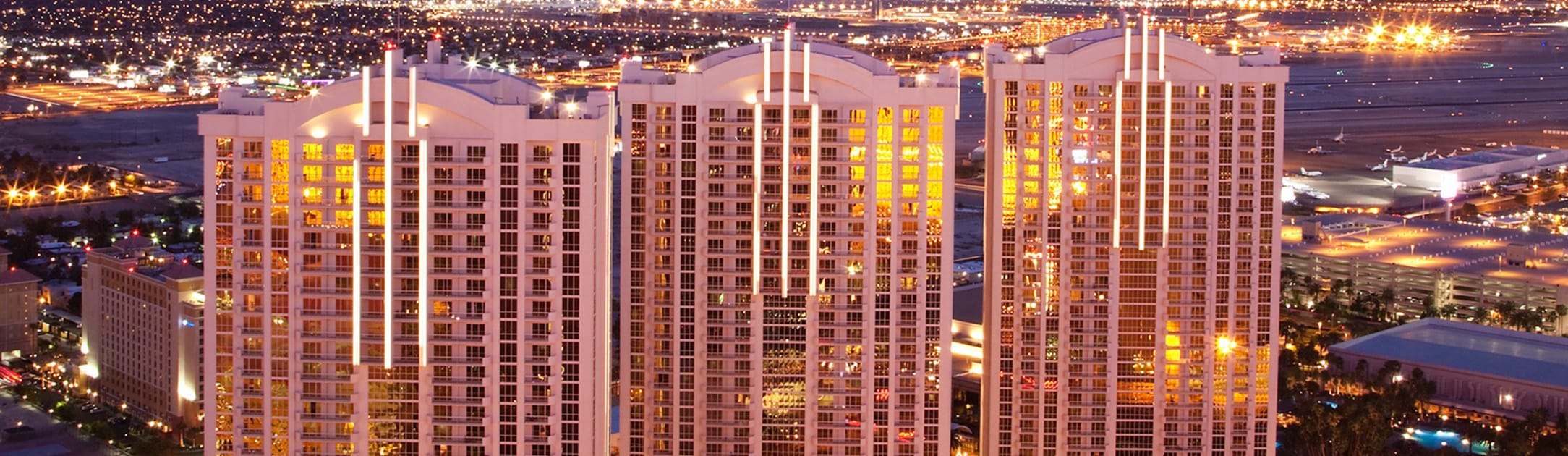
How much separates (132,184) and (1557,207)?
148 feet

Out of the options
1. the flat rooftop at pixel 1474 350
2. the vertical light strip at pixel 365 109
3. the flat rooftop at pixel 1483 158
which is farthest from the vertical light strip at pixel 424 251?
the flat rooftop at pixel 1483 158

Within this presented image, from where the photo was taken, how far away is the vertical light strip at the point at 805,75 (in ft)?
91.2

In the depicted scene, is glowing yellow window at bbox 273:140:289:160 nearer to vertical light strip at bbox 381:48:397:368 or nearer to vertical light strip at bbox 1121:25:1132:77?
vertical light strip at bbox 381:48:397:368

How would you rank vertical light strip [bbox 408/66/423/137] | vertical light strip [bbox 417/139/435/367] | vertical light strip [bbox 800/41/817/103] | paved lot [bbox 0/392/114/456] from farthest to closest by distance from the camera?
paved lot [bbox 0/392/114/456] < vertical light strip [bbox 800/41/817/103] < vertical light strip [bbox 417/139/435/367] < vertical light strip [bbox 408/66/423/137]

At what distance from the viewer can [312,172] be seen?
83.0 feet

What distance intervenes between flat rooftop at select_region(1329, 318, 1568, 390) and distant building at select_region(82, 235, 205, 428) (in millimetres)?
21508

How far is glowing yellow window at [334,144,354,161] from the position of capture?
25156 millimetres

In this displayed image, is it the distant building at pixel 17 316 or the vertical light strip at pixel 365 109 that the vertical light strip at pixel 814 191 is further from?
the distant building at pixel 17 316

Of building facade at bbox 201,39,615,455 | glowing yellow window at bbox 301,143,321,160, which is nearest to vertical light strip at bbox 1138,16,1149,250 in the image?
building facade at bbox 201,39,615,455

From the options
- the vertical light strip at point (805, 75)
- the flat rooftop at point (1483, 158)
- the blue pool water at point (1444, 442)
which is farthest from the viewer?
the flat rooftop at point (1483, 158)

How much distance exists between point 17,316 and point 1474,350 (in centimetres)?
2868

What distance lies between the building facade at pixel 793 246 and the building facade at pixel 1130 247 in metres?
2.99

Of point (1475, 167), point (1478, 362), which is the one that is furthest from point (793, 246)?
point (1475, 167)

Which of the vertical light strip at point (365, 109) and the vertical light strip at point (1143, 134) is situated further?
the vertical light strip at point (1143, 134)
